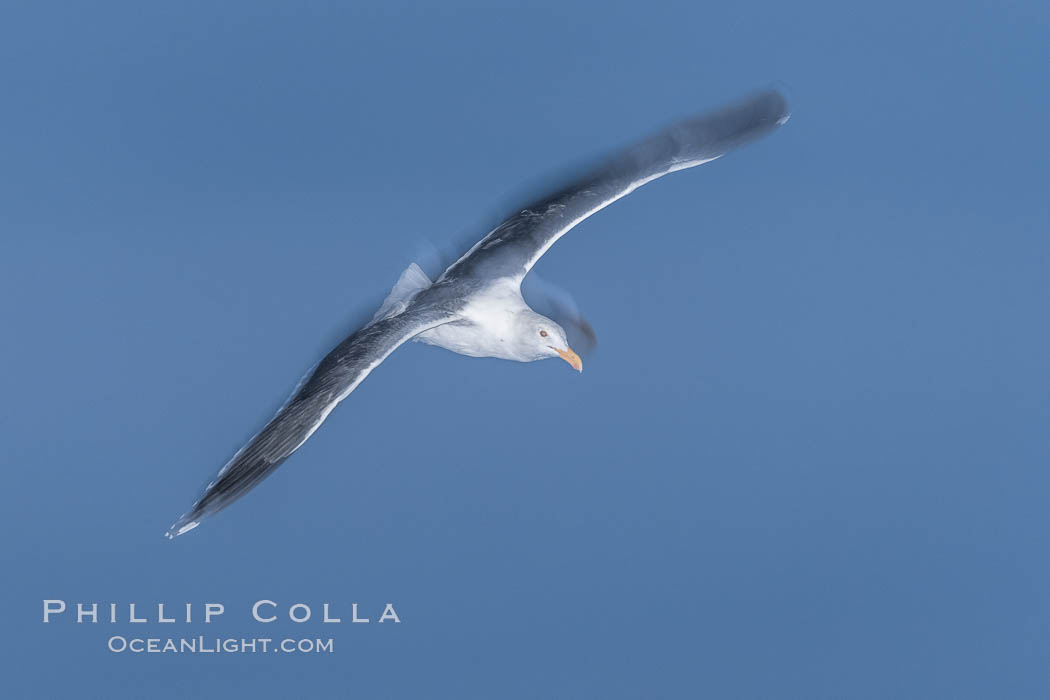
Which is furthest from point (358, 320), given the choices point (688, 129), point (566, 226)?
point (688, 129)

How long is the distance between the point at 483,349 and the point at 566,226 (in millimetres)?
536

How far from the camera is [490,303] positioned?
10.7ft

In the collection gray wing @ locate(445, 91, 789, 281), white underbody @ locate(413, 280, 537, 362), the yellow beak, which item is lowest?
the yellow beak

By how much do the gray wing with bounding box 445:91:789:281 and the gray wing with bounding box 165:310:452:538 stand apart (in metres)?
0.67

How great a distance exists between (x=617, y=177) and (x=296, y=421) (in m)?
1.56

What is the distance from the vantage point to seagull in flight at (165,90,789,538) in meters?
2.59

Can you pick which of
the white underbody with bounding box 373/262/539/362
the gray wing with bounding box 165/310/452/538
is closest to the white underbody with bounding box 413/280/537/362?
the white underbody with bounding box 373/262/539/362

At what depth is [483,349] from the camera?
329 centimetres

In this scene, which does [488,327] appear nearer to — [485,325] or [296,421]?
[485,325]

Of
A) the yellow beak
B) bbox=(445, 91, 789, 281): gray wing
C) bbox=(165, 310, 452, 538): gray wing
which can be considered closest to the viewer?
bbox=(165, 310, 452, 538): gray wing

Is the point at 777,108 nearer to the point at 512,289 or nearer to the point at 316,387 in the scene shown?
the point at 512,289

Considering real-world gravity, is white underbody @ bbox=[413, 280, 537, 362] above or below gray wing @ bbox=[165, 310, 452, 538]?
above

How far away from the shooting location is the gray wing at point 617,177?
11.3ft

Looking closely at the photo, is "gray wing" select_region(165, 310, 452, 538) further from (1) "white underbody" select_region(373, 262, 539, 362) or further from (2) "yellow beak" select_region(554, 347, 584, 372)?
(2) "yellow beak" select_region(554, 347, 584, 372)
